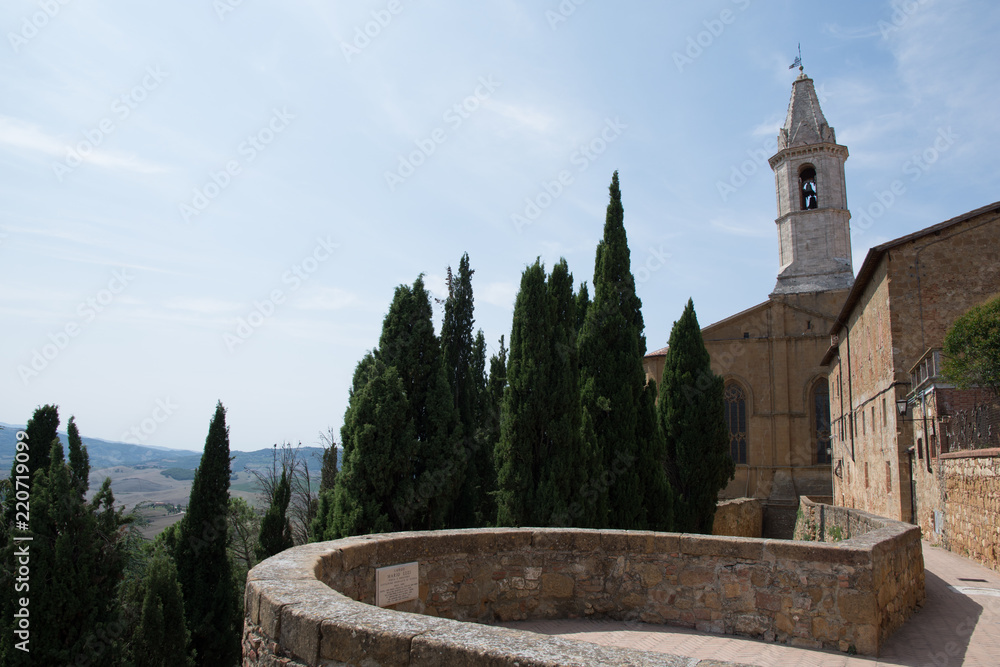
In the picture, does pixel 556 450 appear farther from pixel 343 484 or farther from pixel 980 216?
pixel 980 216

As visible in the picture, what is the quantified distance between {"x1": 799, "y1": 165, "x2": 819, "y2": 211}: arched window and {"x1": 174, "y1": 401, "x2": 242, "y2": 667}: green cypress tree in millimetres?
32678

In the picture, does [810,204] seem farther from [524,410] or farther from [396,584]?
[396,584]

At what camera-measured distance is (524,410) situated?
13977mm

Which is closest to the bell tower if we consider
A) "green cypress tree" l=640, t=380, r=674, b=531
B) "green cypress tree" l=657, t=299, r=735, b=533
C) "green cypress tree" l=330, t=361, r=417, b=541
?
"green cypress tree" l=657, t=299, r=735, b=533

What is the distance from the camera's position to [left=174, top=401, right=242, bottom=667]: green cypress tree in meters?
14.9

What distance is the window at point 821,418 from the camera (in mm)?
31234

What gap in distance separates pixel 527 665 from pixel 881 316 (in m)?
17.5

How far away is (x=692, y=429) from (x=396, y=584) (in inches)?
705

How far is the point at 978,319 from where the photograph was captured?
1130 cm

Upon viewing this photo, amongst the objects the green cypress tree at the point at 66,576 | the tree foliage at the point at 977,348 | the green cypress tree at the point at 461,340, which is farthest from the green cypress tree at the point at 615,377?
the green cypress tree at the point at 66,576

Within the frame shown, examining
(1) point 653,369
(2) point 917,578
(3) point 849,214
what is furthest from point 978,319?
(3) point 849,214

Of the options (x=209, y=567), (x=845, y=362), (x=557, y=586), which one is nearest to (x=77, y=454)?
(x=209, y=567)

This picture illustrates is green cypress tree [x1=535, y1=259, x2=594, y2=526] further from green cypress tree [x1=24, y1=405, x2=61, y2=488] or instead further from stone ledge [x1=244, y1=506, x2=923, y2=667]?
green cypress tree [x1=24, y1=405, x2=61, y2=488]

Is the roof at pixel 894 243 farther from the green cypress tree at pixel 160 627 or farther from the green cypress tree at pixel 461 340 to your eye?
the green cypress tree at pixel 160 627
